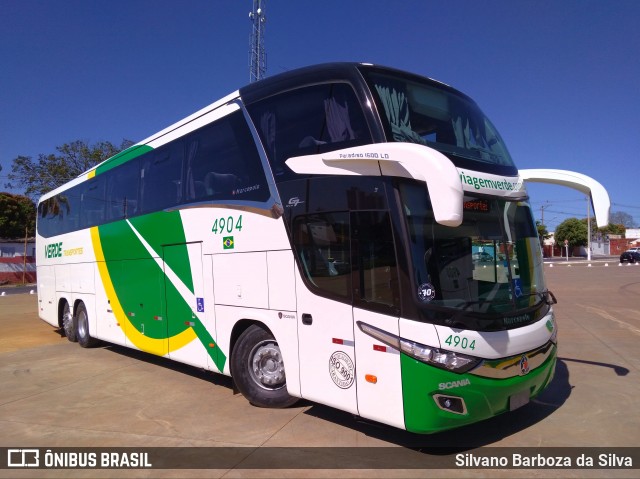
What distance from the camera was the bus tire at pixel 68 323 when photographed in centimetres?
1134

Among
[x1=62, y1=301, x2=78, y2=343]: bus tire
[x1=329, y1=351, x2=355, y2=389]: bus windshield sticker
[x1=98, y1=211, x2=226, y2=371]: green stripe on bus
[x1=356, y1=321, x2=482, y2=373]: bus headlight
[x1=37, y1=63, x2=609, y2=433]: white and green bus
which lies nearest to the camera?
[x1=356, y1=321, x2=482, y2=373]: bus headlight

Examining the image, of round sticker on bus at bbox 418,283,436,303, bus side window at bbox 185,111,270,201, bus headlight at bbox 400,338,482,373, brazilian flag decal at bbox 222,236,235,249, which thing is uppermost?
bus side window at bbox 185,111,270,201

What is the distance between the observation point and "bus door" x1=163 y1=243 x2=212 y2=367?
22.5 feet

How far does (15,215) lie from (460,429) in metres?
47.7

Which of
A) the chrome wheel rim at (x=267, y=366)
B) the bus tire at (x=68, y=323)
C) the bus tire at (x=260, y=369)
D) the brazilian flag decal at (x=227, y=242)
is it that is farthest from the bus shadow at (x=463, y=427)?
the bus tire at (x=68, y=323)

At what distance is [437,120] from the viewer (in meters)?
5.32

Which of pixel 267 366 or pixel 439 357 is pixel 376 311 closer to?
pixel 439 357

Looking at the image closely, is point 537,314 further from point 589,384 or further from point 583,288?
point 583,288

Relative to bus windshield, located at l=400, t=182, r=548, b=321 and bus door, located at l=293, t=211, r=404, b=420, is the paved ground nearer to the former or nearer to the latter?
bus door, located at l=293, t=211, r=404, b=420

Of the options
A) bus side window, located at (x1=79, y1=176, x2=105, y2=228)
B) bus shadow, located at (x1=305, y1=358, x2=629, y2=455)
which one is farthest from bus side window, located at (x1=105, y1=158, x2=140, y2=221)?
bus shadow, located at (x1=305, y1=358, x2=629, y2=455)

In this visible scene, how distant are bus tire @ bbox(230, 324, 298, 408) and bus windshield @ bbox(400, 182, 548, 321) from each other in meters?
2.32

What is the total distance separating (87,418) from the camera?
5918 millimetres

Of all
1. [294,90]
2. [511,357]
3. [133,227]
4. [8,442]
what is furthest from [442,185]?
[133,227]

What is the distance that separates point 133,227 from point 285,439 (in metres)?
5.06
